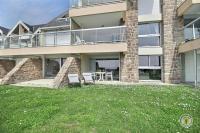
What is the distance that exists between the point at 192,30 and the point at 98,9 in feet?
26.8

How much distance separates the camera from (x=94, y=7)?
2398 cm

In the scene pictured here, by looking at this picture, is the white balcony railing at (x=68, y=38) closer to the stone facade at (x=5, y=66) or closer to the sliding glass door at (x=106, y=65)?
the stone facade at (x=5, y=66)

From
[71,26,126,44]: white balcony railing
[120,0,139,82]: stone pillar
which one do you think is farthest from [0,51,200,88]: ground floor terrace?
[71,26,126,44]: white balcony railing

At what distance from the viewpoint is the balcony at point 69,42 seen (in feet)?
73.9

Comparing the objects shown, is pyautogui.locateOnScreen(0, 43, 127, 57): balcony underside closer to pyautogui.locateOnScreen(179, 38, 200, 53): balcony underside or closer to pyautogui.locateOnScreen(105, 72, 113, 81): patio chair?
pyautogui.locateOnScreen(105, 72, 113, 81): patio chair

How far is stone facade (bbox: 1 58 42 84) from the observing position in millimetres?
22230

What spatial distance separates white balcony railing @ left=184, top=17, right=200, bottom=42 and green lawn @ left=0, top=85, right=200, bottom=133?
25.8 feet

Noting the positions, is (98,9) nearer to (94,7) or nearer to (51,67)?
(94,7)

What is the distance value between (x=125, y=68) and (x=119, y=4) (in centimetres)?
553

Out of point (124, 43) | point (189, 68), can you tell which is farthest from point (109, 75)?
point (189, 68)

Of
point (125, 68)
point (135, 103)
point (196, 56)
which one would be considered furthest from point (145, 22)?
point (135, 103)

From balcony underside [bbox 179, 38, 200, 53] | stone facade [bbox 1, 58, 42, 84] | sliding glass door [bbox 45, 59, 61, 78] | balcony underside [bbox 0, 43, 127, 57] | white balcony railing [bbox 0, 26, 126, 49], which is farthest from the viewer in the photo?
sliding glass door [bbox 45, 59, 61, 78]

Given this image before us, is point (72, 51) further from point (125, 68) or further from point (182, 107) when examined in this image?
point (182, 107)

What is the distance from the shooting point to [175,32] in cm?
2303
